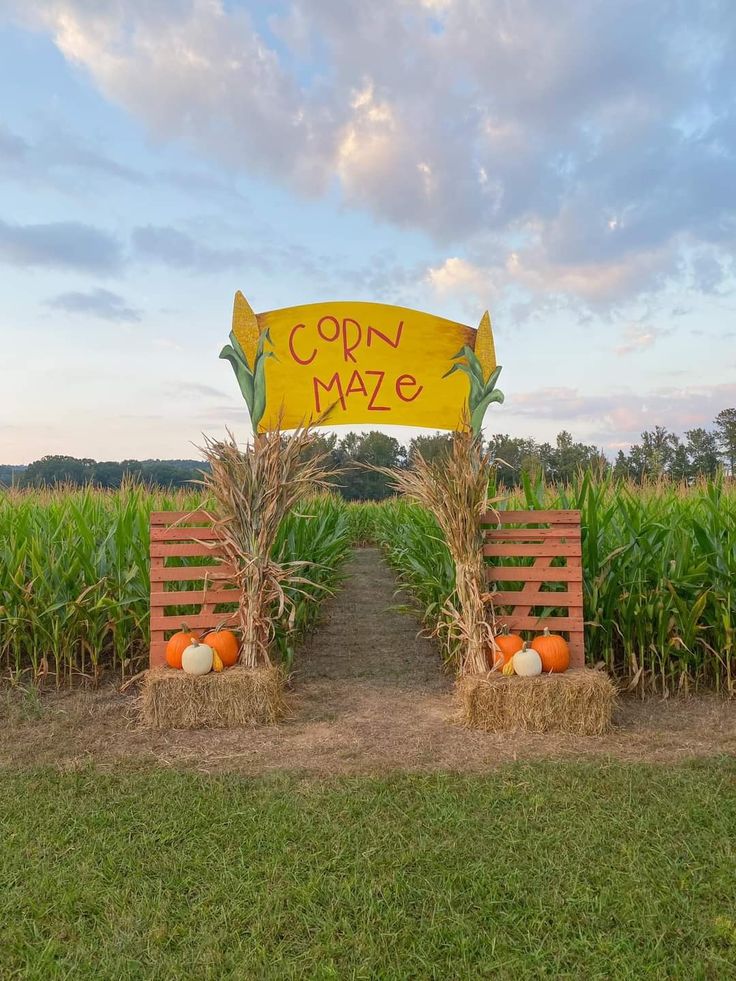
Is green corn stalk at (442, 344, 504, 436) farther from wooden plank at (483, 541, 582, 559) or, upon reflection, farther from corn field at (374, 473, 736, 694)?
wooden plank at (483, 541, 582, 559)

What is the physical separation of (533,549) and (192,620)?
2367 mm

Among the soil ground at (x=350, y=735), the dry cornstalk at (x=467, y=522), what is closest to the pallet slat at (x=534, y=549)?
the dry cornstalk at (x=467, y=522)

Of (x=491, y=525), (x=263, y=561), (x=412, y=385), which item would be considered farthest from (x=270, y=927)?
(x=412, y=385)

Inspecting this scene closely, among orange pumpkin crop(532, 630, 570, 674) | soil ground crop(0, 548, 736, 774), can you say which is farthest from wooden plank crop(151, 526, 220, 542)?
orange pumpkin crop(532, 630, 570, 674)

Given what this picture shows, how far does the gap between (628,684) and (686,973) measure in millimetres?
3046

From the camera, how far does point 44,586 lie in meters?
5.23

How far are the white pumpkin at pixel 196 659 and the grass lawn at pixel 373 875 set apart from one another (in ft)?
2.81

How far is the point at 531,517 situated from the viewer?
183 inches

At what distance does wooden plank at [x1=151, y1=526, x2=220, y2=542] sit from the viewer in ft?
15.3

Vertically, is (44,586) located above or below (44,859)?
above

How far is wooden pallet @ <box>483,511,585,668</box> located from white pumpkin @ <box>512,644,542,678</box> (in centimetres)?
26

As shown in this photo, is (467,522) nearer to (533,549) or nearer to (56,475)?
(533,549)

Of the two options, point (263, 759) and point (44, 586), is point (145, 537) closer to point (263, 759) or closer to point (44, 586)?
point (44, 586)

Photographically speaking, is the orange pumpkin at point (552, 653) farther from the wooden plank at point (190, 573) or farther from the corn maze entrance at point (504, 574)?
the wooden plank at point (190, 573)
